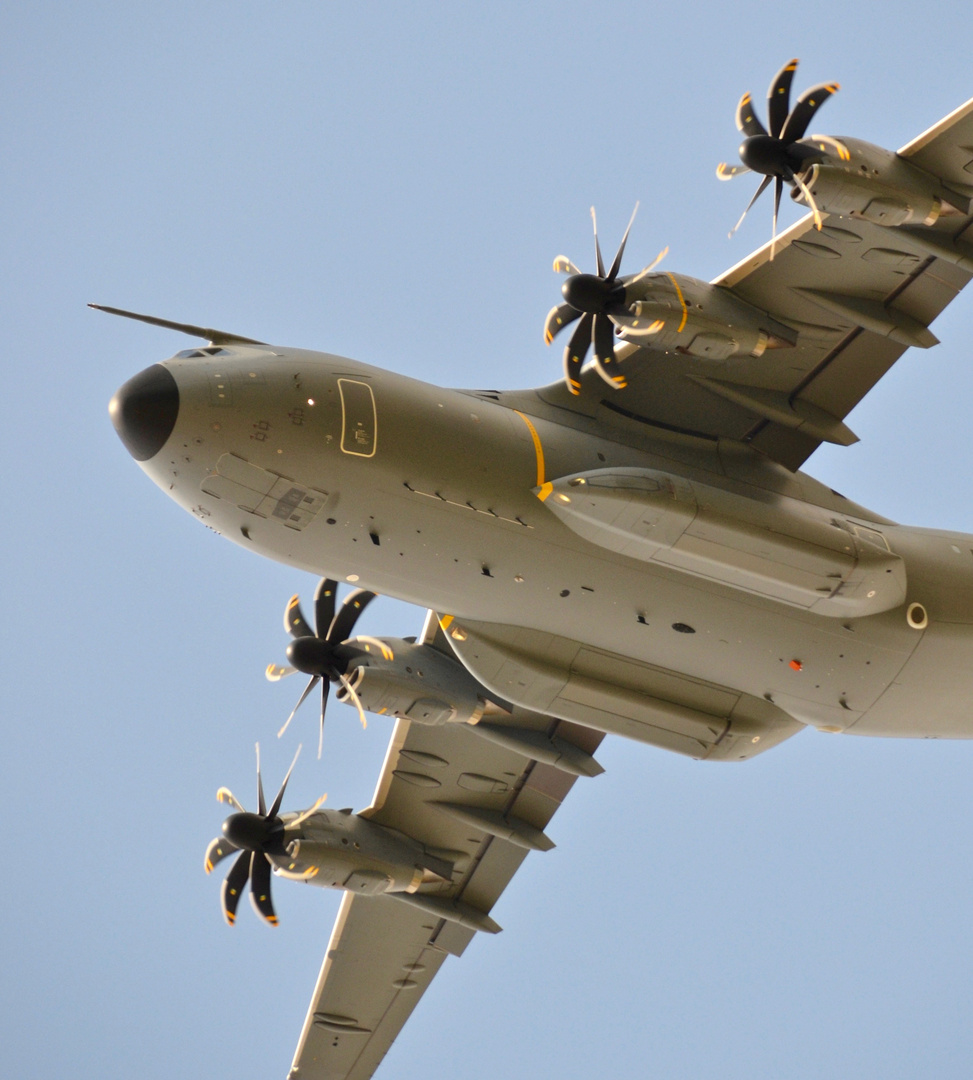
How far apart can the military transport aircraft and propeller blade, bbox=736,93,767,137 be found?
0.02 meters

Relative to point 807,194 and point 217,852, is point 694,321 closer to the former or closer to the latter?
point 807,194

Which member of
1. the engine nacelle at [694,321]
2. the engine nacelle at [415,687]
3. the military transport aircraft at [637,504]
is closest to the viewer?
the military transport aircraft at [637,504]

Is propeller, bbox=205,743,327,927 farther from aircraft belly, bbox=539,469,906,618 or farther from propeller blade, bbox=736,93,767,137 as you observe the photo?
propeller blade, bbox=736,93,767,137

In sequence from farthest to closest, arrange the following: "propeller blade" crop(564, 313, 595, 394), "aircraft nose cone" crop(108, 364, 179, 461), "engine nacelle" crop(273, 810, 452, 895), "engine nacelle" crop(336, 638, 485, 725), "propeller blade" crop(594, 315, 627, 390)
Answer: "engine nacelle" crop(273, 810, 452, 895), "engine nacelle" crop(336, 638, 485, 725), "propeller blade" crop(564, 313, 595, 394), "propeller blade" crop(594, 315, 627, 390), "aircraft nose cone" crop(108, 364, 179, 461)

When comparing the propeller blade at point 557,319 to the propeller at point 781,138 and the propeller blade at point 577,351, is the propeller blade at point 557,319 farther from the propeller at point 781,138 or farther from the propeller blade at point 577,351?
the propeller at point 781,138

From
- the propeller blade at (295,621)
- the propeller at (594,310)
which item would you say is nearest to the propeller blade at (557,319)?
the propeller at (594,310)

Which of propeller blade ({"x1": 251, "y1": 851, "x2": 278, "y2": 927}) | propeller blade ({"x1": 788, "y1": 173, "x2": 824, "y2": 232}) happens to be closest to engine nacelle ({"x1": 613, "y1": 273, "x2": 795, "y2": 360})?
propeller blade ({"x1": 788, "y1": 173, "x2": 824, "y2": 232})

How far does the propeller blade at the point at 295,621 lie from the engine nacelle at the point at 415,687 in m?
0.90

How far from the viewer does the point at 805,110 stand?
15078 millimetres

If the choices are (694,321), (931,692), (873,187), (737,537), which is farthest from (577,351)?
(931,692)

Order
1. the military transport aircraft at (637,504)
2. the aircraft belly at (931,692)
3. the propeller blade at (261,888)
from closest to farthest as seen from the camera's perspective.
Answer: the military transport aircraft at (637,504), the aircraft belly at (931,692), the propeller blade at (261,888)

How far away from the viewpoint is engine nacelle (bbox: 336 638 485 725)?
17.7 metres

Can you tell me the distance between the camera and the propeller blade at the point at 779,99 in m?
15.1

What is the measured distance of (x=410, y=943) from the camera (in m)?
21.2
